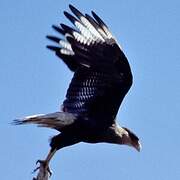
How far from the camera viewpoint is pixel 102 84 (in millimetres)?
10141

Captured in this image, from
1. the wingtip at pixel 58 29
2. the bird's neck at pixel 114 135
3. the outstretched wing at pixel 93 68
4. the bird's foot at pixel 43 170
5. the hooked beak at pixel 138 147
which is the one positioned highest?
the wingtip at pixel 58 29

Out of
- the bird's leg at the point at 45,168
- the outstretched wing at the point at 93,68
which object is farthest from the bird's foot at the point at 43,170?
the outstretched wing at the point at 93,68

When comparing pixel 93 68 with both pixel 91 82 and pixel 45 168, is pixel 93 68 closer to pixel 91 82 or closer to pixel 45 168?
pixel 91 82

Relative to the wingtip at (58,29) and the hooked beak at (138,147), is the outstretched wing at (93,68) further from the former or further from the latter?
the hooked beak at (138,147)

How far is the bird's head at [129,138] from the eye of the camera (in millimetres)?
10188

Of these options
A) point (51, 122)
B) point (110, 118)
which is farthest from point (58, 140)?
point (110, 118)

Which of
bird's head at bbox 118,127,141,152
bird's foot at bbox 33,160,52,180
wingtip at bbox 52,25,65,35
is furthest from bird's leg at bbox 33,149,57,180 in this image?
wingtip at bbox 52,25,65,35

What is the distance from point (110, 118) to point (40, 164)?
141 centimetres

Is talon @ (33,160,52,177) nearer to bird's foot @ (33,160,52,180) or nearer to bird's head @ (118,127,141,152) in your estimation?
bird's foot @ (33,160,52,180)

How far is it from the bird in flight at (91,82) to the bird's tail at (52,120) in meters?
0.01

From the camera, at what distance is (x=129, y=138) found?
406 inches

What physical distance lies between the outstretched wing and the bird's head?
8.2 inches

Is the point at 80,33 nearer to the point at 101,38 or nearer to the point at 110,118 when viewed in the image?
the point at 101,38

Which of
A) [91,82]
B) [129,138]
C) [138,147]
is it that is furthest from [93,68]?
[138,147]
